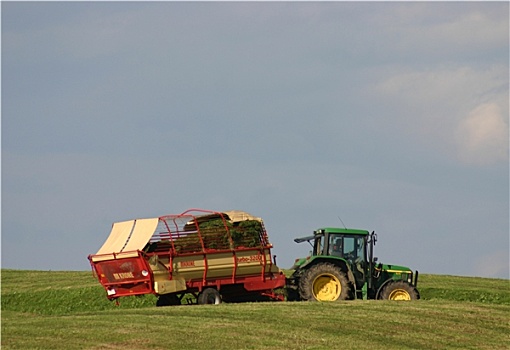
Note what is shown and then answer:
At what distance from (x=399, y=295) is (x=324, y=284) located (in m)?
2.24

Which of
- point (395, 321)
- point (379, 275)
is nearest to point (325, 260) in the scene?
point (379, 275)

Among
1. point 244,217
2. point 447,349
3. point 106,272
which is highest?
point 244,217

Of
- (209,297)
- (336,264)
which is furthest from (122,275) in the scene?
(336,264)

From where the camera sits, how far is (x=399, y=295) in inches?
1062

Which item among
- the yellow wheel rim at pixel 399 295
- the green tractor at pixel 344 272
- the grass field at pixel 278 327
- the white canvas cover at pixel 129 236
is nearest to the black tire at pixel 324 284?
the green tractor at pixel 344 272

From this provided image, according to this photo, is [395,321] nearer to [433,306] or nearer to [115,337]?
[433,306]

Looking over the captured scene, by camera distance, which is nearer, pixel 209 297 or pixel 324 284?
pixel 209 297

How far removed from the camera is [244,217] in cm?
2628

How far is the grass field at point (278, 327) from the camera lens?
18469mm

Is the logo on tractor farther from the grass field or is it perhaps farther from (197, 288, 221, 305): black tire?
(197, 288, 221, 305): black tire

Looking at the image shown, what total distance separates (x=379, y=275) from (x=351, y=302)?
8.99 ft

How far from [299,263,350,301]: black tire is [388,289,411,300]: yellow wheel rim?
54.6 inches

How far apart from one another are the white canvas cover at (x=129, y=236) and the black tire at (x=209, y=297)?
7.29 ft

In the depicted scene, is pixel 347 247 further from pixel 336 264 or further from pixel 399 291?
pixel 399 291
